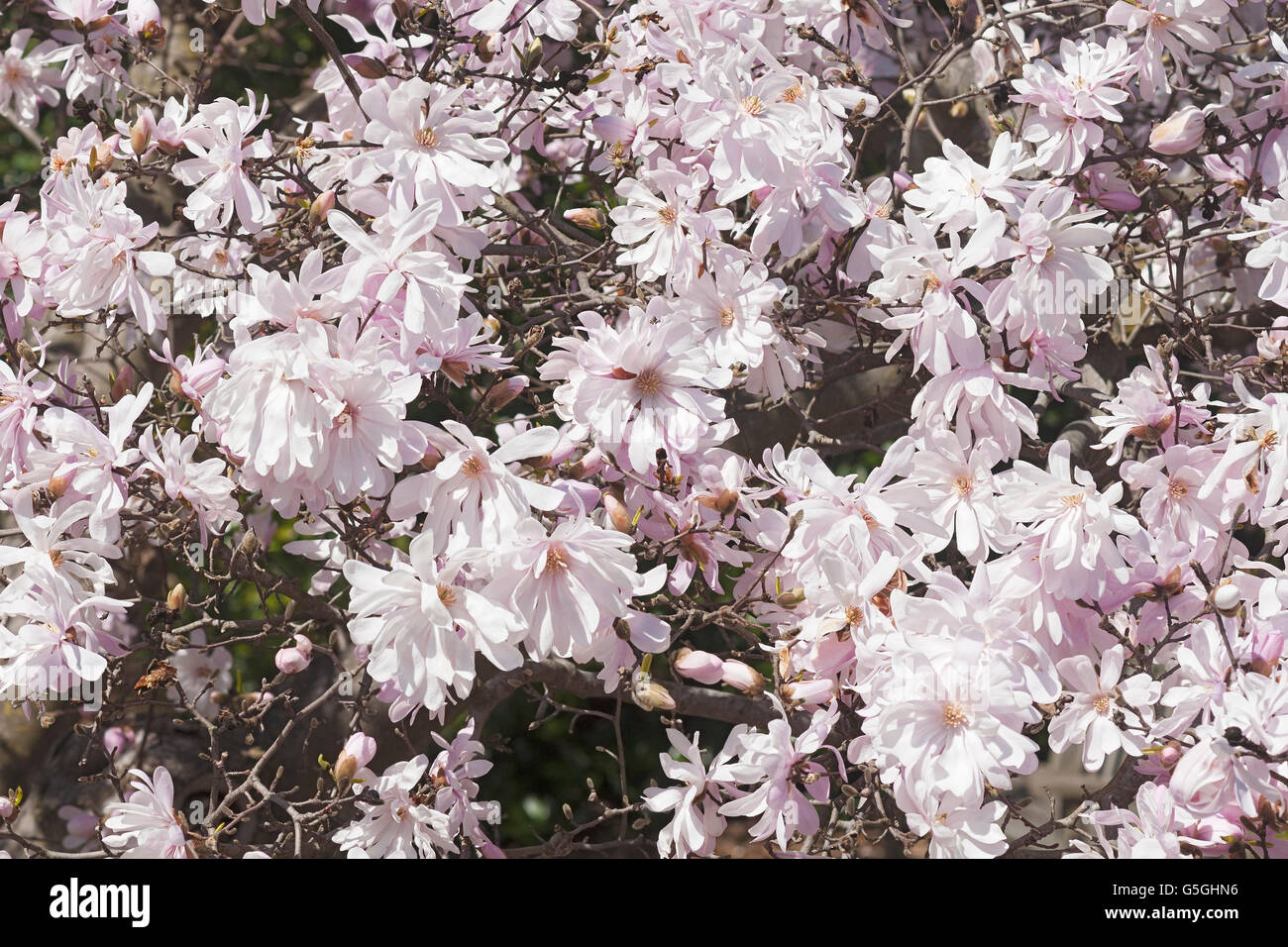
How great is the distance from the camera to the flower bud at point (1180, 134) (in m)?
1.87

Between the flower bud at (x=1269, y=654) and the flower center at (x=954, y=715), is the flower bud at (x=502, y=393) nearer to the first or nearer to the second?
the flower center at (x=954, y=715)

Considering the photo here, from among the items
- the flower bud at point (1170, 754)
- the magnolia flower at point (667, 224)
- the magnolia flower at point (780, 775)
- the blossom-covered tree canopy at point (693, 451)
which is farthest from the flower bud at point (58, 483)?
the flower bud at point (1170, 754)

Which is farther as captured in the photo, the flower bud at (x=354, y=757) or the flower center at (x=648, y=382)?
the flower bud at (x=354, y=757)

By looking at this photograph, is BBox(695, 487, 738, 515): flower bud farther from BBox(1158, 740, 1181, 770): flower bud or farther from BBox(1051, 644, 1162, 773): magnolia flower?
BBox(1158, 740, 1181, 770): flower bud

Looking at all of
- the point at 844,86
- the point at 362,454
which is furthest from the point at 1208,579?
the point at 362,454

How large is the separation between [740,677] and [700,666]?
0.20 feet

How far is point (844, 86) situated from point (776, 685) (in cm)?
119

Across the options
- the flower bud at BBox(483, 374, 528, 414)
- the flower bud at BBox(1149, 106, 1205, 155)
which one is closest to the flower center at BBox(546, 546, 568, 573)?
the flower bud at BBox(483, 374, 528, 414)

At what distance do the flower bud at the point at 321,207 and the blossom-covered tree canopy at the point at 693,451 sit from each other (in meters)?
0.01

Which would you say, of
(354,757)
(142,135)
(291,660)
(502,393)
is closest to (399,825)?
(354,757)

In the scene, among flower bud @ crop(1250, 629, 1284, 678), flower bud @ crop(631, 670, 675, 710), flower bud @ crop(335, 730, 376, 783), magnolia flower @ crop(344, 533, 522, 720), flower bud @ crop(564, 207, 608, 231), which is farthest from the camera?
flower bud @ crop(564, 207, 608, 231)

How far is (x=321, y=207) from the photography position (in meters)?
1.75

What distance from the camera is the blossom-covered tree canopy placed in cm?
140

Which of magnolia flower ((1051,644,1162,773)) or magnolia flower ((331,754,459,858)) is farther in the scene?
magnolia flower ((331,754,459,858))
